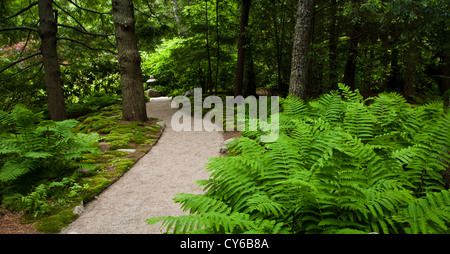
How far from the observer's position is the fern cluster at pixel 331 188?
145 cm

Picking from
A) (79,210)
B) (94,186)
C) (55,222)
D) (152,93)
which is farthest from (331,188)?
(152,93)

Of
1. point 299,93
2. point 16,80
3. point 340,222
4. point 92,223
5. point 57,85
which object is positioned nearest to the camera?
point 340,222

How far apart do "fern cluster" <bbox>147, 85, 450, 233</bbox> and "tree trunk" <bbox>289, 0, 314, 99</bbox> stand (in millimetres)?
3532

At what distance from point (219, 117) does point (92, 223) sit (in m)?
6.96

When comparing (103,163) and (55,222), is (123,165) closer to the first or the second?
(103,163)

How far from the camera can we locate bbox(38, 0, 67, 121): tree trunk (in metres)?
7.04

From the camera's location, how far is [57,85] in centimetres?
764

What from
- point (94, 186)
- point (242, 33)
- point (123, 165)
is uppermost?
point (242, 33)

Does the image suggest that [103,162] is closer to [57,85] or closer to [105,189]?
[105,189]

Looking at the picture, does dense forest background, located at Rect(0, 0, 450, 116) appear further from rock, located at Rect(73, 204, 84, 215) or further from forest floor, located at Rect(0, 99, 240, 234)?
rock, located at Rect(73, 204, 84, 215)

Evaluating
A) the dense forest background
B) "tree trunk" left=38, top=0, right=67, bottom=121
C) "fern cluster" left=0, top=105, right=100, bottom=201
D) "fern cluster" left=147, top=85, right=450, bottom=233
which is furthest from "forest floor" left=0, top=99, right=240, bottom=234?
the dense forest background

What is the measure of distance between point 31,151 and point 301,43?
6026 mm

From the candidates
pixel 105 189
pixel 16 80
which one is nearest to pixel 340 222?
pixel 105 189

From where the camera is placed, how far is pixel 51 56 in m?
7.31
